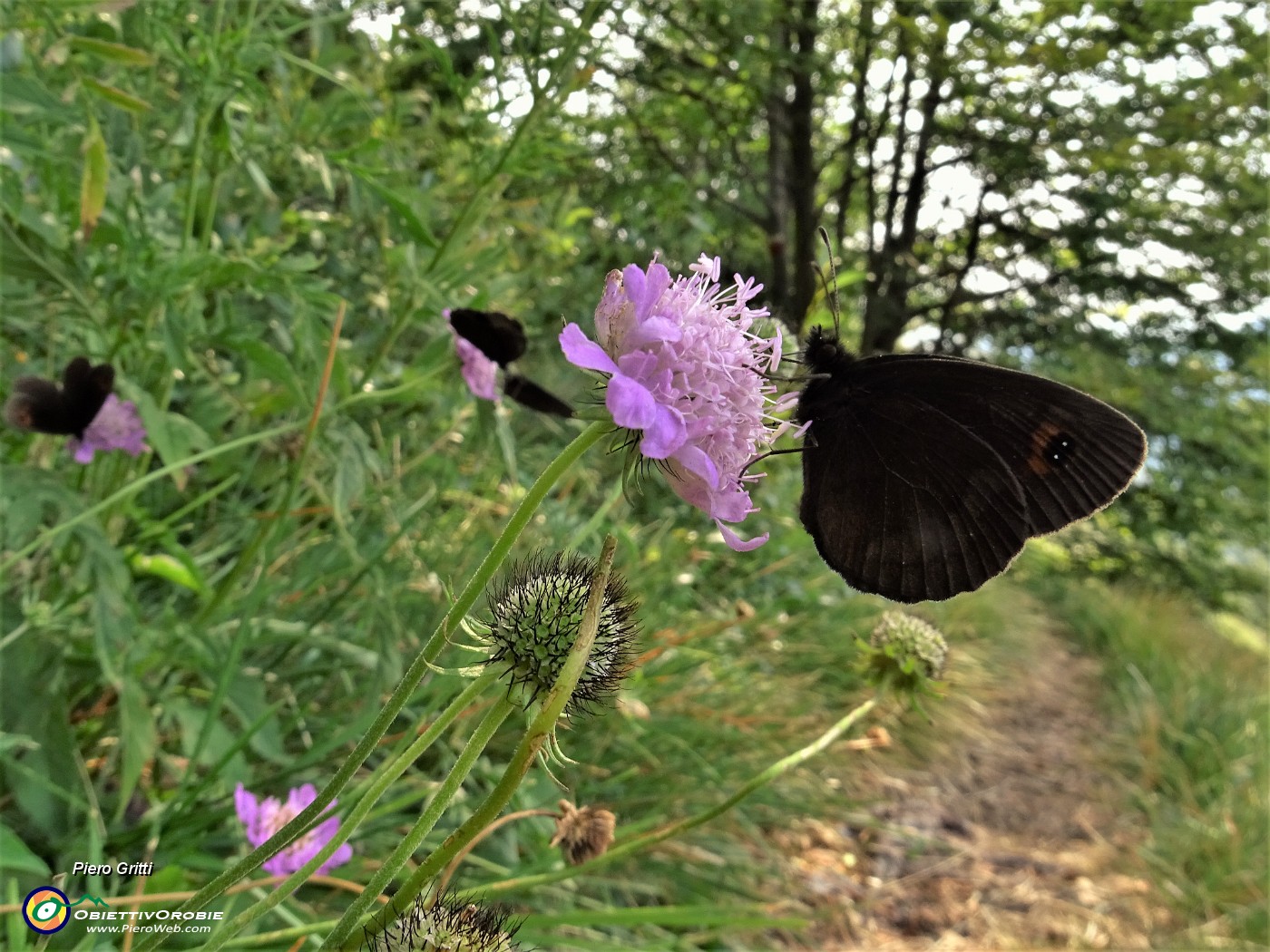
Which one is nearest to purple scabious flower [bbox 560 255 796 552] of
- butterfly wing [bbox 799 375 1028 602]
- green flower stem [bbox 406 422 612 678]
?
green flower stem [bbox 406 422 612 678]

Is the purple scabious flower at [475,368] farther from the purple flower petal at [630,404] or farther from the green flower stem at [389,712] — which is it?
the green flower stem at [389,712]

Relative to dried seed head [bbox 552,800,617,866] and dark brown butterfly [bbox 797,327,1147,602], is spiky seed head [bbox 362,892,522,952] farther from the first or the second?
dark brown butterfly [bbox 797,327,1147,602]

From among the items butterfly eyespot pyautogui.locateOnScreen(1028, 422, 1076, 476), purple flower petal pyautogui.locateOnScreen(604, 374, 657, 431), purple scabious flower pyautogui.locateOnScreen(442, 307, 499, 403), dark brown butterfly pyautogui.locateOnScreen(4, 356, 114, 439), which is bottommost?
dark brown butterfly pyautogui.locateOnScreen(4, 356, 114, 439)

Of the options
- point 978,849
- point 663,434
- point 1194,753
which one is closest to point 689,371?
point 663,434

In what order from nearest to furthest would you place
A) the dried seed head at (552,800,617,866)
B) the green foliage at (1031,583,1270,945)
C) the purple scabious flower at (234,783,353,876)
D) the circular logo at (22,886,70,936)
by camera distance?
the circular logo at (22,886,70,936) < the dried seed head at (552,800,617,866) < the purple scabious flower at (234,783,353,876) < the green foliage at (1031,583,1270,945)

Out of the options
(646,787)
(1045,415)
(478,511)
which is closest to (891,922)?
(646,787)

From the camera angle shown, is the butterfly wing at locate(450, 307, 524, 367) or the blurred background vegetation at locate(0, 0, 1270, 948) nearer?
the blurred background vegetation at locate(0, 0, 1270, 948)

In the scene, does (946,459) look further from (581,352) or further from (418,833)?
(418,833)
